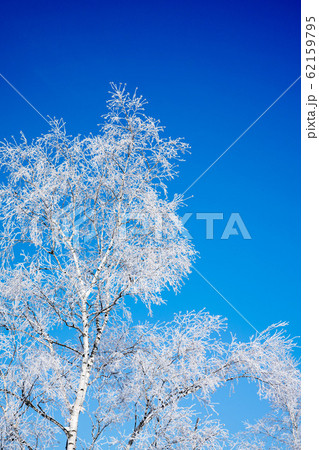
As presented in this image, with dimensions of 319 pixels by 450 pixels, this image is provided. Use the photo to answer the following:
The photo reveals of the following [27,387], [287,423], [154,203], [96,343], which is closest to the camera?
[27,387]

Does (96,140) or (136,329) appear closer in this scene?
(136,329)

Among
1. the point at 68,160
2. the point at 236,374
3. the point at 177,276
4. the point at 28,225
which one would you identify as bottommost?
the point at 236,374

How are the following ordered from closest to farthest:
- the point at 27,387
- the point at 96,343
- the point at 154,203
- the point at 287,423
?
1. the point at 27,387
2. the point at 96,343
3. the point at 154,203
4. the point at 287,423

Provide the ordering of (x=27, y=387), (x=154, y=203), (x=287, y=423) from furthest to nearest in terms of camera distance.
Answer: (x=287, y=423) → (x=154, y=203) → (x=27, y=387)

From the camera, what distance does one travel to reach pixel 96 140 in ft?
27.4

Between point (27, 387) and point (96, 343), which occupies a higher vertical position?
point (96, 343)

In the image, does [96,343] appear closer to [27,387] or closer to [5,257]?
[27,387]

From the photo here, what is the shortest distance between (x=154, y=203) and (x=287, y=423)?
9.65 meters
